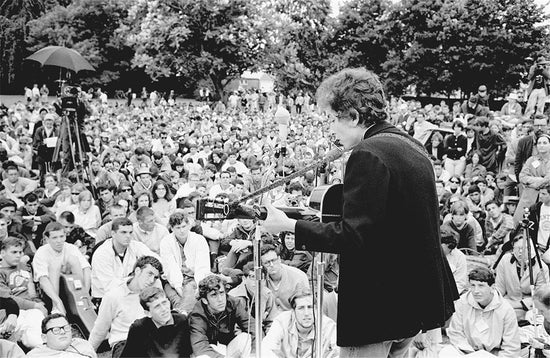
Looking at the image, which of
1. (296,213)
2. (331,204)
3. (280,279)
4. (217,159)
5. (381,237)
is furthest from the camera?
(217,159)

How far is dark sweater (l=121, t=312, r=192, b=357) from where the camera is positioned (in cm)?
380

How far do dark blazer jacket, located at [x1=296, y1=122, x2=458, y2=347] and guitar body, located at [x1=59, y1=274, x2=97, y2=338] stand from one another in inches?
136

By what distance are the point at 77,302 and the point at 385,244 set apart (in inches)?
150

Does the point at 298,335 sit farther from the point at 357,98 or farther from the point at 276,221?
the point at 357,98

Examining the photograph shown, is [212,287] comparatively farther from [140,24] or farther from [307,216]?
[140,24]

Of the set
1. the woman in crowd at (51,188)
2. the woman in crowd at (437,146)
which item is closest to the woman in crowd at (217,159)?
the woman in crowd at (51,188)

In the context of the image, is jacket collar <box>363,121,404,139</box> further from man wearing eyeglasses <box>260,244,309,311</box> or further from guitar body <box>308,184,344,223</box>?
man wearing eyeglasses <box>260,244,309,311</box>

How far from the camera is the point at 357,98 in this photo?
1.90 meters

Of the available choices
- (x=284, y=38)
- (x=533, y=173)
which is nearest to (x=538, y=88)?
(x=533, y=173)

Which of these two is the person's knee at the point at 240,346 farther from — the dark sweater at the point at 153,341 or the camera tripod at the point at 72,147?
the camera tripod at the point at 72,147

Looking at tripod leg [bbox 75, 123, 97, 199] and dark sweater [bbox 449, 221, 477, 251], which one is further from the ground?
tripod leg [bbox 75, 123, 97, 199]

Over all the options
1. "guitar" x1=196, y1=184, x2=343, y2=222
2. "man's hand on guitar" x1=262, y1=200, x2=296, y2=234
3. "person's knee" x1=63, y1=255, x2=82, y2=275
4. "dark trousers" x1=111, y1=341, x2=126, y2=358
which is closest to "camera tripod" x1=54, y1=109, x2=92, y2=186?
"person's knee" x1=63, y1=255, x2=82, y2=275

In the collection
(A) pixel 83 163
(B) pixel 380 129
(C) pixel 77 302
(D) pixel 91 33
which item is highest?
(D) pixel 91 33

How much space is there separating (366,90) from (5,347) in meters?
2.99
